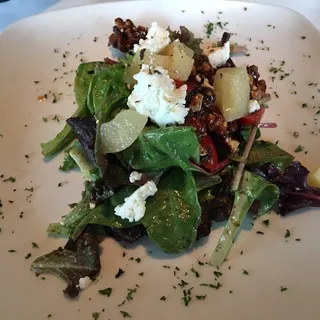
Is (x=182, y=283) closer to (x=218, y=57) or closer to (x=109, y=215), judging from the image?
(x=109, y=215)

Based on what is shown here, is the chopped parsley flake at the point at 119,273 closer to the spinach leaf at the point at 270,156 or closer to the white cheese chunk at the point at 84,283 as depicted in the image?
the white cheese chunk at the point at 84,283

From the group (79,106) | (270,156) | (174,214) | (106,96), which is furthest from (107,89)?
(270,156)

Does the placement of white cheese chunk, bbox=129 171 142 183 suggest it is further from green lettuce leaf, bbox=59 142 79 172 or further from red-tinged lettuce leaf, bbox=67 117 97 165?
green lettuce leaf, bbox=59 142 79 172

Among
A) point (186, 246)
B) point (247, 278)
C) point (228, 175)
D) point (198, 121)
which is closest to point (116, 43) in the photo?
point (198, 121)

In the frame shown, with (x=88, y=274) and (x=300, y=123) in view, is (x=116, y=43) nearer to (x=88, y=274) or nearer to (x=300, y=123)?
(x=300, y=123)

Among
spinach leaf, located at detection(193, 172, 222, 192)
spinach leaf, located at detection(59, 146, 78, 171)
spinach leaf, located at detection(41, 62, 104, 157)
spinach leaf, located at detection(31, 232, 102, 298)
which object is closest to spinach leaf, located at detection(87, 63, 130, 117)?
spinach leaf, located at detection(41, 62, 104, 157)
